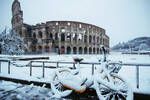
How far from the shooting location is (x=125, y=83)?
310cm

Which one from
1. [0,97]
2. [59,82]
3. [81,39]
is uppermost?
[81,39]

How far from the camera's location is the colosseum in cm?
3850

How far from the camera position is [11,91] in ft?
14.0

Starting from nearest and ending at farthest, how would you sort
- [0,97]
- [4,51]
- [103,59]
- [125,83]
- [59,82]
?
1. [125,83]
2. [103,59]
3. [0,97]
4. [59,82]
5. [4,51]

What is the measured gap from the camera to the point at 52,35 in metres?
40.2

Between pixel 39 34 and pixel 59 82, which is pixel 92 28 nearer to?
pixel 39 34

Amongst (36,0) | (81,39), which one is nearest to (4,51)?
(36,0)

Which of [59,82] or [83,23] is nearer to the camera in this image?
[59,82]

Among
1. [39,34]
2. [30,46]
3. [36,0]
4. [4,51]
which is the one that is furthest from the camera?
[39,34]

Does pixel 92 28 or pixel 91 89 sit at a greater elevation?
pixel 92 28

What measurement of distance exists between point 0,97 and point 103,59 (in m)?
2.72

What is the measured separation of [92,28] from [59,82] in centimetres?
4286

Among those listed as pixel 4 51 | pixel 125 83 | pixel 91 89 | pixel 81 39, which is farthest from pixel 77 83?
pixel 81 39

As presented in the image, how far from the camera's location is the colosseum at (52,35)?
38500 mm
